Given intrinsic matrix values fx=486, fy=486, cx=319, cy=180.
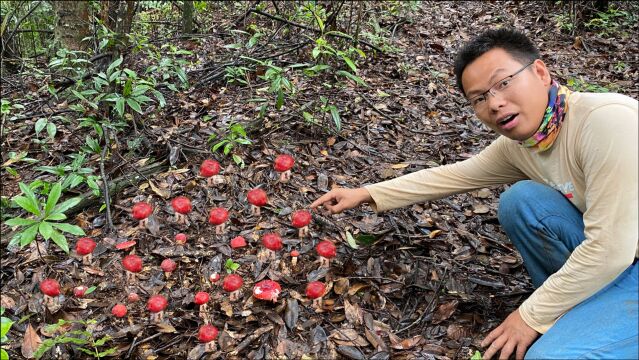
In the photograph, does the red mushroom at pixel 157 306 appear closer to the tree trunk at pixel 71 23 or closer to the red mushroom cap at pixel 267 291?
the red mushroom cap at pixel 267 291

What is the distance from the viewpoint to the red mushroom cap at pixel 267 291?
3.47 meters

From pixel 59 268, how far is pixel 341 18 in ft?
19.9

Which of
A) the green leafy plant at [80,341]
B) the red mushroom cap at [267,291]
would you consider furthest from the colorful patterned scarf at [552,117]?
the green leafy plant at [80,341]

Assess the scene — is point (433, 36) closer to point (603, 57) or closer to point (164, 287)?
point (603, 57)

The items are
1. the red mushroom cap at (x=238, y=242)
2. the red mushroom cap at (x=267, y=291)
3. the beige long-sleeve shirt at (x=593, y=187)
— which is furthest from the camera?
the red mushroom cap at (x=238, y=242)

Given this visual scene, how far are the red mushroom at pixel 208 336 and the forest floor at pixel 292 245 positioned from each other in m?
0.09

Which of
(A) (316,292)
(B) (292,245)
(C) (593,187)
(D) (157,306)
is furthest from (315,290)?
(C) (593,187)

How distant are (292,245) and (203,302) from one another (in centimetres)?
96

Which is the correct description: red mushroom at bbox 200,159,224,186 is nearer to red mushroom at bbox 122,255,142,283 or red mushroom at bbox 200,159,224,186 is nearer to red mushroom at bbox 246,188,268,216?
red mushroom at bbox 246,188,268,216

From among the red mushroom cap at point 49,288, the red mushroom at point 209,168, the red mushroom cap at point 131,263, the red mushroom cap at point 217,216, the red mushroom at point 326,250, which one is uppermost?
the red mushroom at point 209,168

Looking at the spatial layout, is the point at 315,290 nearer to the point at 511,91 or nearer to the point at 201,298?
the point at 201,298

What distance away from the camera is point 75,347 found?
10.5ft

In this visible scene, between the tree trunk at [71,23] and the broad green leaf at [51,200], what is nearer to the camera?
the broad green leaf at [51,200]

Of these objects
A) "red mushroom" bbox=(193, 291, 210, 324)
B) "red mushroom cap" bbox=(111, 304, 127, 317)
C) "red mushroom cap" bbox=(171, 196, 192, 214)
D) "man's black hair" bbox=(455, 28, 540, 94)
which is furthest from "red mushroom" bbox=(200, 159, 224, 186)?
"man's black hair" bbox=(455, 28, 540, 94)
